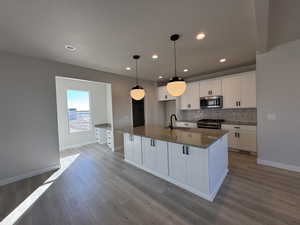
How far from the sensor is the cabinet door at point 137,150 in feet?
10.1

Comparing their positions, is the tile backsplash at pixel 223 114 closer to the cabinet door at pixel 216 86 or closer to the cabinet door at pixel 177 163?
the cabinet door at pixel 216 86

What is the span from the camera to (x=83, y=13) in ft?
5.44

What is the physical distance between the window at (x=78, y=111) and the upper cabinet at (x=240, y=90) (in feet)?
17.5

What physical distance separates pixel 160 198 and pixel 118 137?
2.97 m

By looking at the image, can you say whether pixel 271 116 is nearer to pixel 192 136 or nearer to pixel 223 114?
pixel 223 114

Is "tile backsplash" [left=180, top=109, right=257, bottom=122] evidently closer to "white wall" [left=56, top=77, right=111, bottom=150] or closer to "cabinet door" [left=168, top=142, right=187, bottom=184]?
"cabinet door" [left=168, top=142, right=187, bottom=184]

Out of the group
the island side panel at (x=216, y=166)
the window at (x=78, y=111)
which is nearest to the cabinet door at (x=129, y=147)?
the island side panel at (x=216, y=166)

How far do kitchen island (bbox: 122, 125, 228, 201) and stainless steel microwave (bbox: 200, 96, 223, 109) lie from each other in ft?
6.97

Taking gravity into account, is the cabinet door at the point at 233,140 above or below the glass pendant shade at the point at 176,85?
below

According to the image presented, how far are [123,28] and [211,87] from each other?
3.58 m

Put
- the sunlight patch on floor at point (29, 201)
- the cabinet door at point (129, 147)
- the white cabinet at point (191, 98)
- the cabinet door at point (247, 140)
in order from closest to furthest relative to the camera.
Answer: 1. the sunlight patch on floor at point (29, 201)
2. the cabinet door at point (129, 147)
3. the cabinet door at point (247, 140)
4. the white cabinet at point (191, 98)

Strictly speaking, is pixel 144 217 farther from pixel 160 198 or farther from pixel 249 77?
pixel 249 77

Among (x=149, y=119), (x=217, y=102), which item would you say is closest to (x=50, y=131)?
(x=149, y=119)

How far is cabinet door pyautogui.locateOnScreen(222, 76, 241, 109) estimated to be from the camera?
3.97 metres
